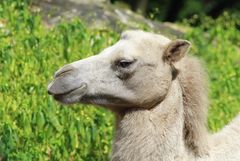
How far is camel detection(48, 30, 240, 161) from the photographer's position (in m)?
6.94

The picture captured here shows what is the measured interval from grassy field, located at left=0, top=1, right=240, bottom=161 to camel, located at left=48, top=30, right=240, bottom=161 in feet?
4.58

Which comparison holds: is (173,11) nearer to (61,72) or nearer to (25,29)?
(25,29)

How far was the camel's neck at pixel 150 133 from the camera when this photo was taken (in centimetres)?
707

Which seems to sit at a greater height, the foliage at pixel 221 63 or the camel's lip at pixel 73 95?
the camel's lip at pixel 73 95

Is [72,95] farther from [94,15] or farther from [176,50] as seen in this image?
[94,15]

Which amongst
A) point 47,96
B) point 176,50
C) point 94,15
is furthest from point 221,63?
point 176,50

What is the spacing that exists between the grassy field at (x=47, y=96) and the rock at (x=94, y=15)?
0.43m

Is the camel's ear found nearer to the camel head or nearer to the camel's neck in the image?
the camel head

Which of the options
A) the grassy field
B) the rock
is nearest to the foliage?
the grassy field

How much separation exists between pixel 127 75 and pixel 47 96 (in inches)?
89.7

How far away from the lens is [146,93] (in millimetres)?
7027

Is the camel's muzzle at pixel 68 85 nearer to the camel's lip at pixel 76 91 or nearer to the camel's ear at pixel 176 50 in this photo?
the camel's lip at pixel 76 91

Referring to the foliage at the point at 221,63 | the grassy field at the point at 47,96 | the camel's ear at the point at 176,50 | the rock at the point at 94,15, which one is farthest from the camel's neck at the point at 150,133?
the rock at the point at 94,15

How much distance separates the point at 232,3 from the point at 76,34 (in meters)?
13.9
